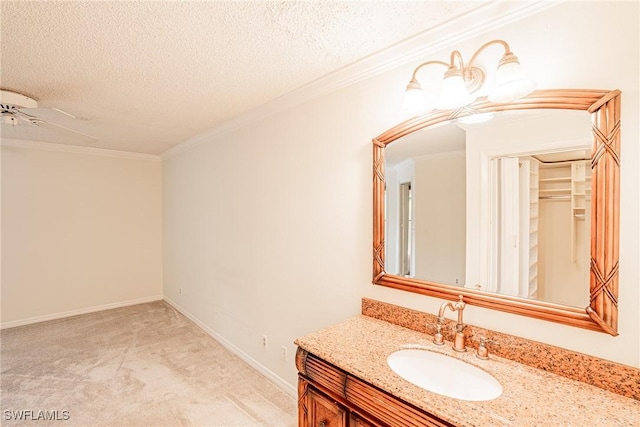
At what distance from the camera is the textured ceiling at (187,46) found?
1374mm

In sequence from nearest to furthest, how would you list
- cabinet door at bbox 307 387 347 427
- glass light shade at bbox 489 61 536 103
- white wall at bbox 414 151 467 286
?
glass light shade at bbox 489 61 536 103 → cabinet door at bbox 307 387 347 427 → white wall at bbox 414 151 467 286

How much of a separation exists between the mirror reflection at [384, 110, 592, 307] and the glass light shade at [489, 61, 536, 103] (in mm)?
129

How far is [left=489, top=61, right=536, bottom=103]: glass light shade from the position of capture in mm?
1220

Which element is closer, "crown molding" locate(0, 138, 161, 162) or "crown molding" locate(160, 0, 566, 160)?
"crown molding" locate(160, 0, 566, 160)

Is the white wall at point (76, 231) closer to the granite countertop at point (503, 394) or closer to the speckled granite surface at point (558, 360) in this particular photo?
the granite countertop at point (503, 394)

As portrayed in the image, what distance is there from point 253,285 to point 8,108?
8.23 ft

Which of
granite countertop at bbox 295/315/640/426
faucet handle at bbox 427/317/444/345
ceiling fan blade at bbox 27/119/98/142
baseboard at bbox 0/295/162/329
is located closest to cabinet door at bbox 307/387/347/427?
granite countertop at bbox 295/315/640/426

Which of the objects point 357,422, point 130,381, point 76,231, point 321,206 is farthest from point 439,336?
point 76,231

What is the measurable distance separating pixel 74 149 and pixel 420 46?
16.1ft

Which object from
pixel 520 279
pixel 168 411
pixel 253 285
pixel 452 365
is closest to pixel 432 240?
pixel 520 279

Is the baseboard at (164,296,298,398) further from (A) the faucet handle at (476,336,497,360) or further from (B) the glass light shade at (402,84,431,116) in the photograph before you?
(B) the glass light shade at (402,84,431,116)

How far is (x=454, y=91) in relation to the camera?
4.53 ft

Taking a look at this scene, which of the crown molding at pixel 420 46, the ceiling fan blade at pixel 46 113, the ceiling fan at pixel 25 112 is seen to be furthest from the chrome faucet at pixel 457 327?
the ceiling fan blade at pixel 46 113

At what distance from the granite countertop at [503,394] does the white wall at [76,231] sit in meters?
4.48
